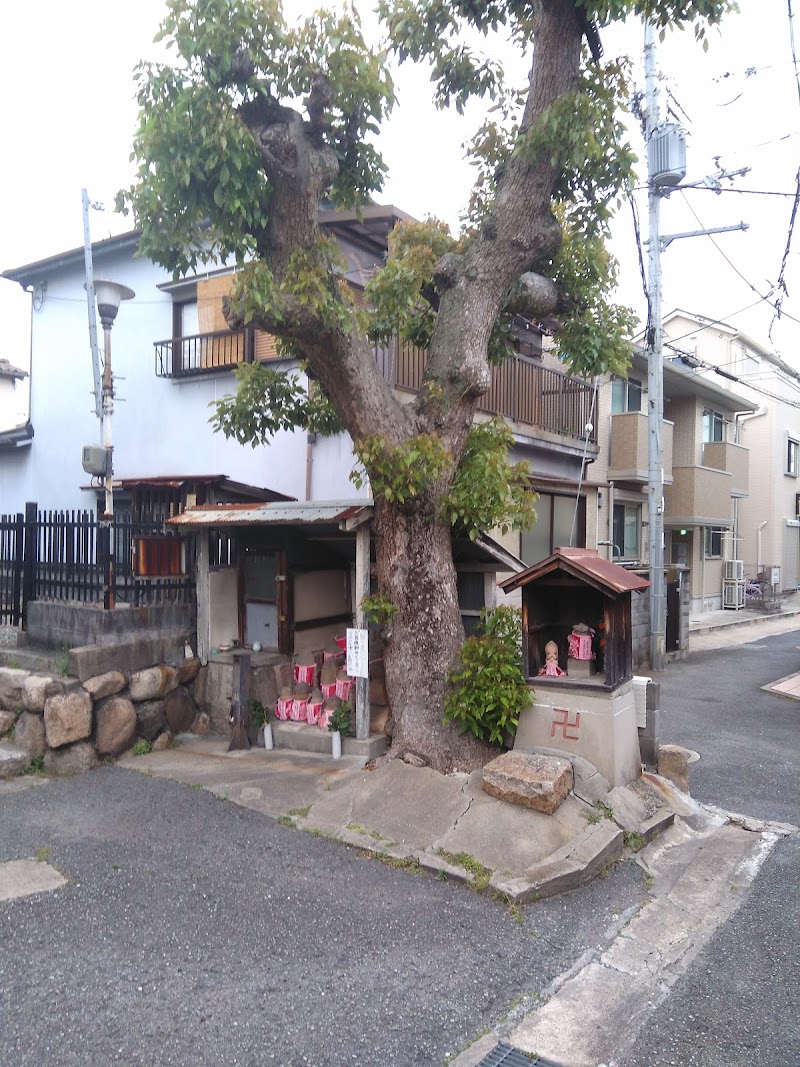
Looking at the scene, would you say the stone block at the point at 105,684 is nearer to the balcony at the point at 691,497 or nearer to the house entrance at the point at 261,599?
the house entrance at the point at 261,599

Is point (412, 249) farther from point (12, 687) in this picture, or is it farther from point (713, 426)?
point (713, 426)

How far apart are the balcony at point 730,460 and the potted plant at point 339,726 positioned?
56.6ft

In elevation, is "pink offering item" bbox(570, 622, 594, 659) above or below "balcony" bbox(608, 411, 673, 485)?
below

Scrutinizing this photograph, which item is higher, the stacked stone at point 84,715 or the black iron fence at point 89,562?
the black iron fence at point 89,562

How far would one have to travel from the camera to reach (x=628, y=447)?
16.7m

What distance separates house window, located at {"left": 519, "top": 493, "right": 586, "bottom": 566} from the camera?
13.0 metres

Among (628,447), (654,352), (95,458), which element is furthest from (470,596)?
(628,447)

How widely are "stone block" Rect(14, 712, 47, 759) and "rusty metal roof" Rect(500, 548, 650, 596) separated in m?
4.89

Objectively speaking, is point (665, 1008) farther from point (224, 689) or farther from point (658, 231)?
point (658, 231)

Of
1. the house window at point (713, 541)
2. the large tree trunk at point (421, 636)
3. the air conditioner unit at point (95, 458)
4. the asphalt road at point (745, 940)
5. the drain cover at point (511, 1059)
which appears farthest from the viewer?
the house window at point (713, 541)

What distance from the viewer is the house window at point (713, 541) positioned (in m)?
23.8

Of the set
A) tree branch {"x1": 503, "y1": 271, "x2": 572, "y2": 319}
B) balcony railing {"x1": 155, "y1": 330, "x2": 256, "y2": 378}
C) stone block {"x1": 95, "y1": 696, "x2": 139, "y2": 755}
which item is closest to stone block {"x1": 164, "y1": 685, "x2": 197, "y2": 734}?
stone block {"x1": 95, "y1": 696, "x2": 139, "y2": 755}

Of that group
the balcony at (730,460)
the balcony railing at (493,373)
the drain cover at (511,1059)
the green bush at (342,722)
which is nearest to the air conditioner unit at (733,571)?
the balcony at (730,460)

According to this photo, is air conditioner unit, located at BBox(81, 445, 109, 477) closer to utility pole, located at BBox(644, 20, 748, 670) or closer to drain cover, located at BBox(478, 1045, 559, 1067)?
drain cover, located at BBox(478, 1045, 559, 1067)
